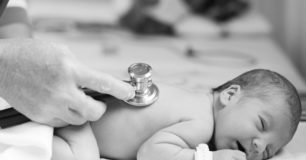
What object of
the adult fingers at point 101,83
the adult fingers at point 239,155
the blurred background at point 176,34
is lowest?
the blurred background at point 176,34

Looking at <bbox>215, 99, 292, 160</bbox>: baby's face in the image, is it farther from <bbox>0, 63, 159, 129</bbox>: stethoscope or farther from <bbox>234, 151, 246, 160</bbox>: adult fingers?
<bbox>0, 63, 159, 129</bbox>: stethoscope

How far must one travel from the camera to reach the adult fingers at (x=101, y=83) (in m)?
0.99

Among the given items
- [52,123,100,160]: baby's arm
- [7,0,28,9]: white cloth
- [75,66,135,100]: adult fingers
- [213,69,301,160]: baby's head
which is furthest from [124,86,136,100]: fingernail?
[7,0,28,9]: white cloth

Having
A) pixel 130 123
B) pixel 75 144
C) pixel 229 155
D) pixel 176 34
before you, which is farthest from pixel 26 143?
pixel 176 34

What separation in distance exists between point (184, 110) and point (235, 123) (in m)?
0.12

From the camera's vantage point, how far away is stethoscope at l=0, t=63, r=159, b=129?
1.05 meters

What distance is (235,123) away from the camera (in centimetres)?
114

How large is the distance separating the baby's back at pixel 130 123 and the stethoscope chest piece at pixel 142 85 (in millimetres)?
26

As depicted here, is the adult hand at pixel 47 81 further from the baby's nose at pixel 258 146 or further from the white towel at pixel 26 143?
the baby's nose at pixel 258 146

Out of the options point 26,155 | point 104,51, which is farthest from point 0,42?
point 104,51

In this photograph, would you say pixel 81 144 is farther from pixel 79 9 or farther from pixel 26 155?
pixel 79 9

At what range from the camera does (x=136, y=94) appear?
1.12 metres

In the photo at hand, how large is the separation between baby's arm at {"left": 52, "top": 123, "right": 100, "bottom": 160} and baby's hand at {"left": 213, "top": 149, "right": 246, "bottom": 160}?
0.26m

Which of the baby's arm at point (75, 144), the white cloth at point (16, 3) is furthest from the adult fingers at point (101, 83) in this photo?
the white cloth at point (16, 3)
